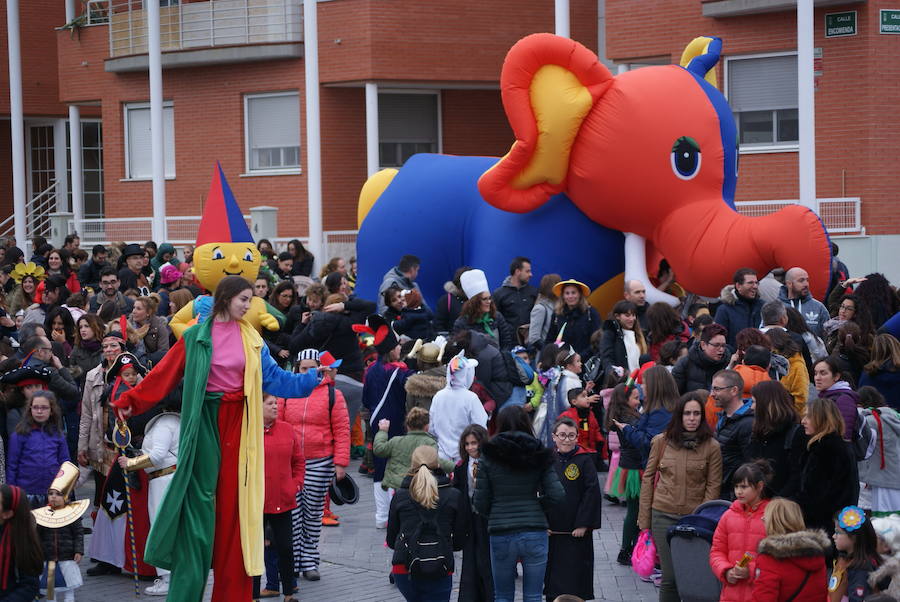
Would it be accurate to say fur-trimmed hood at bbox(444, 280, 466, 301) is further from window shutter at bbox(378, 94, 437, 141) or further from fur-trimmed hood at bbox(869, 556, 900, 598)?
window shutter at bbox(378, 94, 437, 141)

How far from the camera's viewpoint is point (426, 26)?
27.0 m

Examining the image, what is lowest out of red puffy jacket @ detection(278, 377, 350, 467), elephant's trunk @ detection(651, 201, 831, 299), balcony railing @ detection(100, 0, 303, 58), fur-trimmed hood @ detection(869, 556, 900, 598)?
fur-trimmed hood @ detection(869, 556, 900, 598)

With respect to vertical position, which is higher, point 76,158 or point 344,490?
point 76,158

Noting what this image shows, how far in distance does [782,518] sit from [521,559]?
5.38 feet

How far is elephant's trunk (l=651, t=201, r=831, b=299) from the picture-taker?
13492 millimetres

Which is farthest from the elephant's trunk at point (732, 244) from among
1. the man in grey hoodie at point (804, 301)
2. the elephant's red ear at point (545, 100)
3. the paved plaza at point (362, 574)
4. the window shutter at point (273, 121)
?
the window shutter at point (273, 121)

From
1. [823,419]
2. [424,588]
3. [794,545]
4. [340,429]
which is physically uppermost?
[823,419]

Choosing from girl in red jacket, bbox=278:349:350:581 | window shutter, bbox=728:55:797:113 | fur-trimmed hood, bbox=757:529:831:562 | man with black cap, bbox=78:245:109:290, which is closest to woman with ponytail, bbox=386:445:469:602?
girl in red jacket, bbox=278:349:350:581

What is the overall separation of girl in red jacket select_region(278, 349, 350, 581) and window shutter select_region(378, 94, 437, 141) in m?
18.3

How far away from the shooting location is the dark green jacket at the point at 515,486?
8.39 metres

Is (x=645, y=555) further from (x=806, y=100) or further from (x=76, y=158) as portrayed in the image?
(x=76, y=158)

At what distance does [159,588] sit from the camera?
1006 cm

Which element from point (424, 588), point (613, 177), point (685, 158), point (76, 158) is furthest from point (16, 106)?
point (424, 588)

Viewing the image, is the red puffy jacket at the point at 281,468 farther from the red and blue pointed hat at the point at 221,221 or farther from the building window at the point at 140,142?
the building window at the point at 140,142
